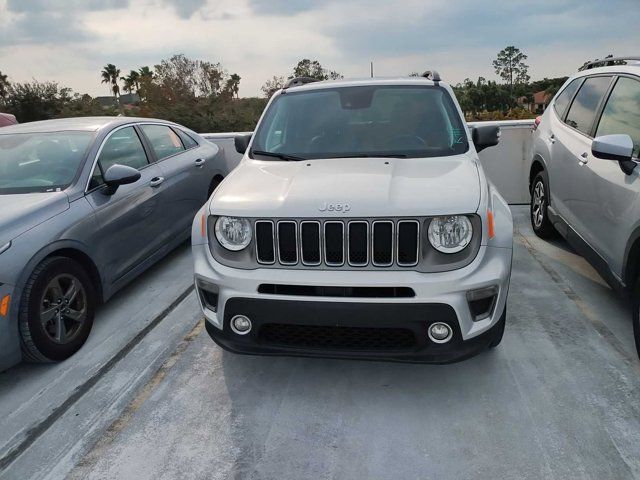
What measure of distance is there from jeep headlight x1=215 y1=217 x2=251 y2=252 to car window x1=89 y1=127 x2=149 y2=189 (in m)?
1.69

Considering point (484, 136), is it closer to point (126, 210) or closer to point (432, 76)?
point (432, 76)

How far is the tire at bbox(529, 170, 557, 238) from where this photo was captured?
5394mm

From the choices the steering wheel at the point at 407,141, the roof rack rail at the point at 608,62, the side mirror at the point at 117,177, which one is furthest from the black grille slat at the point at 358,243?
the roof rack rail at the point at 608,62

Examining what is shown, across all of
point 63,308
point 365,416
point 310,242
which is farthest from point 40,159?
point 365,416

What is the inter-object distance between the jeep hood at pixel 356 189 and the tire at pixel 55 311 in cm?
127

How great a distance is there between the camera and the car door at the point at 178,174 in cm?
527

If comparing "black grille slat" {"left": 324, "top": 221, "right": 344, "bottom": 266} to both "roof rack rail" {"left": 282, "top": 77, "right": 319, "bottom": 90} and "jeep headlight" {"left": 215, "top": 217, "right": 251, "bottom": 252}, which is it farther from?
"roof rack rail" {"left": 282, "top": 77, "right": 319, "bottom": 90}

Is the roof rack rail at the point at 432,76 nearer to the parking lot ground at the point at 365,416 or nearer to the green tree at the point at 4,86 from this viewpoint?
the parking lot ground at the point at 365,416

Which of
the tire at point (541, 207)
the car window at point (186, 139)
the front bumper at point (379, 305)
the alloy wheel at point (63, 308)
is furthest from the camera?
the car window at point (186, 139)

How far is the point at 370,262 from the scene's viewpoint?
9.07 ft

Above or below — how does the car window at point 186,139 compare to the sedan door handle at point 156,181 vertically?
above

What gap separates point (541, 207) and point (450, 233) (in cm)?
338

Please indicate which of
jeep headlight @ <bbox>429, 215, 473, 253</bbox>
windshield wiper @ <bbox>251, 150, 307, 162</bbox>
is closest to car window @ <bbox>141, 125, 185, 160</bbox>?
windshield wiper @ <bbox>251, 150, 307, 162</bbox>

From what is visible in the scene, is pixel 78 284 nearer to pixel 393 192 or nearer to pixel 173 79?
pixel 393 192
